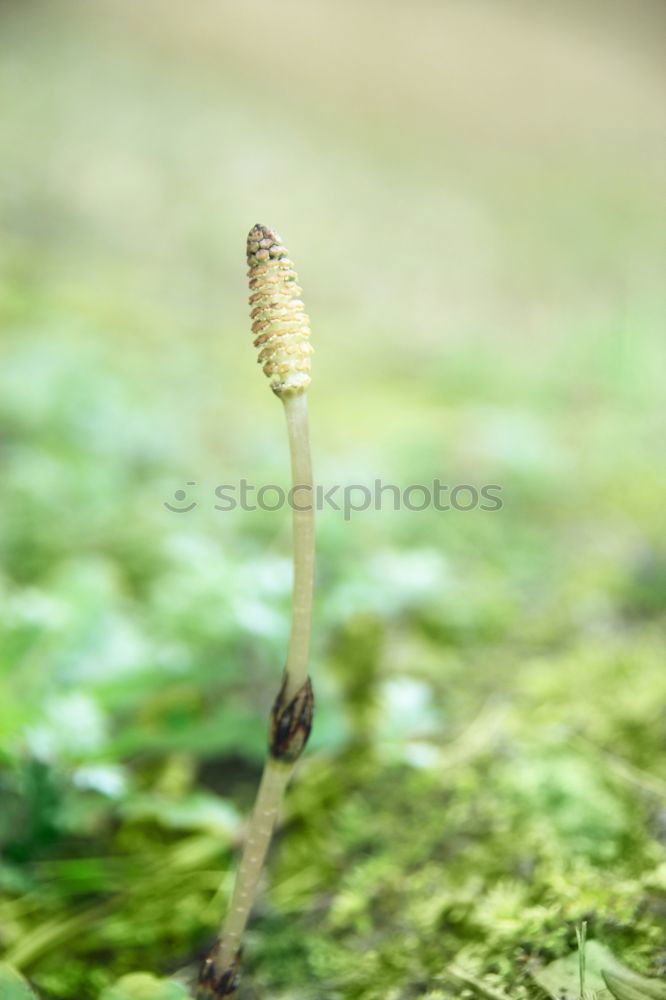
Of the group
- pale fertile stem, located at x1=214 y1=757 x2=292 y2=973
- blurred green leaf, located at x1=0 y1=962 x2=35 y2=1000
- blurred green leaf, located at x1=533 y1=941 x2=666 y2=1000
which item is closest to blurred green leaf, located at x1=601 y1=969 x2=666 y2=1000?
blurred green leaf, located at x1=533 y1=941 x2=666 y2=1000

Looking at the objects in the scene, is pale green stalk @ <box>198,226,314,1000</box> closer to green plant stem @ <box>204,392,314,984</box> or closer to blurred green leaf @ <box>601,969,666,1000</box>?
green plant stem @ <box>204,392,314,984</box>

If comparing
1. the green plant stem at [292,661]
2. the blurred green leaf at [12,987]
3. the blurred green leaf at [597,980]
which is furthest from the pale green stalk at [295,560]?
the blurred green leaf at [597,980]

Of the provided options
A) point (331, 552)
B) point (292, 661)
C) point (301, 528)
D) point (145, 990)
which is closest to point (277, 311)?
point (301, 528)

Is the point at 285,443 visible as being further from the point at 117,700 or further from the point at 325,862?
the point at 325,862

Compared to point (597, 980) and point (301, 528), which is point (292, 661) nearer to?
point (301, 528)

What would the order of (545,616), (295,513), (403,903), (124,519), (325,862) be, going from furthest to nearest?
(124,519), (545,616), (325,862), (403,903), (295,513)

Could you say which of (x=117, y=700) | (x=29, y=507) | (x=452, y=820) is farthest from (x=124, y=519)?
(x=452, y=820)
